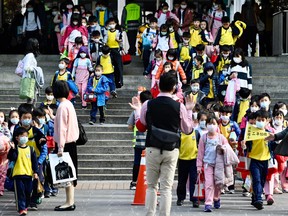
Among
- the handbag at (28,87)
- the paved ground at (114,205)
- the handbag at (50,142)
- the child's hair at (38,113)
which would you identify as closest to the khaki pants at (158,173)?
the paved ground at (114,205)

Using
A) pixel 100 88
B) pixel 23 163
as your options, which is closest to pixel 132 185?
pixel 23 163

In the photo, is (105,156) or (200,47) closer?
(105,156)

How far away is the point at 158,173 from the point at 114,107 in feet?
33.7

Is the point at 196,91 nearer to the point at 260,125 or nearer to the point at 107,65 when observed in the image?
the point at 107,65

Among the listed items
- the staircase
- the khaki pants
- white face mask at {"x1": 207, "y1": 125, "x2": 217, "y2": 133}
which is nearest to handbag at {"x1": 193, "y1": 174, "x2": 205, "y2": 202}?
white face mask at {"x1": 207, "y1": 125, "x2": 217, "y2": 133}

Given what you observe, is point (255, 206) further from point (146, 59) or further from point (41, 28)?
point (41, 28)

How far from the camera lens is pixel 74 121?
16188 mm

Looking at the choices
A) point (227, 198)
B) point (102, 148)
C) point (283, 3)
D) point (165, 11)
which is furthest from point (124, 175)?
point (283, 3)

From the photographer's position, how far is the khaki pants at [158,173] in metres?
13.9

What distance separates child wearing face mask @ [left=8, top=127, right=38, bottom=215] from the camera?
52.0 feet

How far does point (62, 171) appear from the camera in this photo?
16.0 meters

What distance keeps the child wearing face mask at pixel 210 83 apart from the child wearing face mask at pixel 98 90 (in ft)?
6.96

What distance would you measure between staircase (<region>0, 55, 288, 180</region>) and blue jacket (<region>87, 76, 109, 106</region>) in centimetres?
56

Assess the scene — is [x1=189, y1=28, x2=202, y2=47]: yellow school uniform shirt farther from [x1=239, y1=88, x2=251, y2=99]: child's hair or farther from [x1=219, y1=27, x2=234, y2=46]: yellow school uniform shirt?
[x1=239, y1=88, x2=251, y2=99]: child's hair
